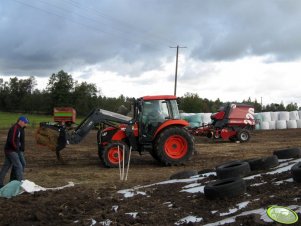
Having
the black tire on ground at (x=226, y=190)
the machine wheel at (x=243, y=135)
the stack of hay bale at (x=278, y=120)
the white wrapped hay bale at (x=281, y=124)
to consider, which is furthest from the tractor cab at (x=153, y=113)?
the white wrapped hay bale at (x=281, y=124)

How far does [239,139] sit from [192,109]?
43729 mm

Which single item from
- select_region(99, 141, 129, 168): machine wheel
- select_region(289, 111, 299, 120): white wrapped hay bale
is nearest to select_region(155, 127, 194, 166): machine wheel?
select_region(99, 141, 129, 168): machine wheel

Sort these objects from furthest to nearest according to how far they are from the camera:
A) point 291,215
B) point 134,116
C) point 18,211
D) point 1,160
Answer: point 1,160
point 134,116
point 18,211
point 291,215

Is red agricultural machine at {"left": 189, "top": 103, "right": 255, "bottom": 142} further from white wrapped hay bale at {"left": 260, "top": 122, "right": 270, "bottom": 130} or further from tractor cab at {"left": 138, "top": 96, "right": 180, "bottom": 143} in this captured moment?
white wrapped hay bale at {"left": 260, "top": 122, "right": 270, "bottom": 130}

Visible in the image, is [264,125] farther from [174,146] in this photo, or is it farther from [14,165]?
[14,165]

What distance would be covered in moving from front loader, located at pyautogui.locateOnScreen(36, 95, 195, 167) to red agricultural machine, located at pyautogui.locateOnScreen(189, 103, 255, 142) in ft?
28.8

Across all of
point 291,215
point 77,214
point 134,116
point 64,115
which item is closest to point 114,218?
point 77,214

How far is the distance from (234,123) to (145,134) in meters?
9.86

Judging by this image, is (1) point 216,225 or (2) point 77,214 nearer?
(1) point 216,225

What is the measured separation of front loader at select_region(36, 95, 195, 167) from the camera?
14.3 metres

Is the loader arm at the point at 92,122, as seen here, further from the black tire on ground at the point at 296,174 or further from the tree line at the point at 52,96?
the tree line at the point at 52,96

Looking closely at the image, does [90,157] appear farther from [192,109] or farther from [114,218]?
[192,109]

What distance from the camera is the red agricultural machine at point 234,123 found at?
23047 millimetres

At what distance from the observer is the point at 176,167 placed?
1424 centimetres
